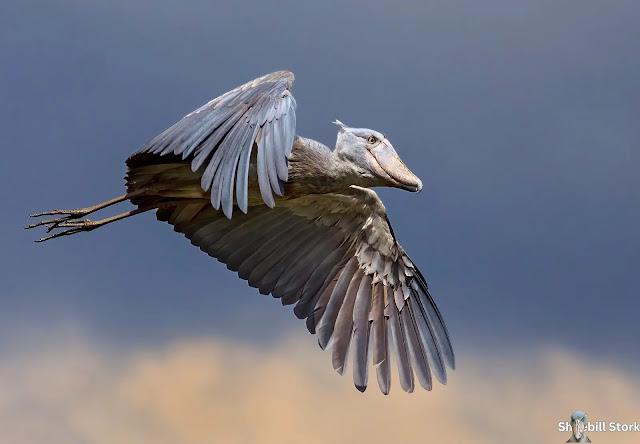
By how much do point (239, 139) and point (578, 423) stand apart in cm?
→ 440

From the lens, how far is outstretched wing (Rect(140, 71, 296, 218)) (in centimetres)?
840

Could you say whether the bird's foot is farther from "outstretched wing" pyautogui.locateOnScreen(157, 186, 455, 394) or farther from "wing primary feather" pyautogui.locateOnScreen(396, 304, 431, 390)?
"wing primary feather" pyautogui.locateOnScreen(396, 304, 431, 390)

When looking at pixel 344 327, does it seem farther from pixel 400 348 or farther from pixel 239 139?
pixel 239 139

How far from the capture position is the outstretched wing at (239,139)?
8.40 m

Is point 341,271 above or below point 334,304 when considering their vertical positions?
above

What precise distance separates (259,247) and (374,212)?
3.75 feet

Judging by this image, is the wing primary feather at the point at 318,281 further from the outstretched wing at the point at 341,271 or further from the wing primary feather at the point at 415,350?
the wing primary feather at the point at 415,350

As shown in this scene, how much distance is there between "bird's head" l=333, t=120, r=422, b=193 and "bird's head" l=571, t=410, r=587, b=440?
260cm

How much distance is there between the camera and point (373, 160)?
33.9ft

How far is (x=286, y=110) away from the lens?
880 centimetres

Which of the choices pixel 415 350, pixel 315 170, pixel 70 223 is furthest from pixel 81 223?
pixel 415 350

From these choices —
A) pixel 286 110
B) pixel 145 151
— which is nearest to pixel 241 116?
pixel 286 110

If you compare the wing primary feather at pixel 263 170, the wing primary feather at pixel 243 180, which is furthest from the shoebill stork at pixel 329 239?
the wing primary feather at pixel 243 180

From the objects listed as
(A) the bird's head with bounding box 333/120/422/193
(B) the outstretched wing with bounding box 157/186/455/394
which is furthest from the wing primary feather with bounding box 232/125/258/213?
(B) the outstretched wing with bounding box 157/186/455/394
